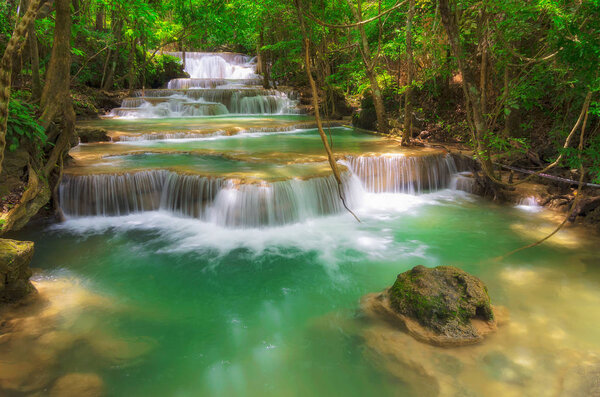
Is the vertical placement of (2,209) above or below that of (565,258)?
above

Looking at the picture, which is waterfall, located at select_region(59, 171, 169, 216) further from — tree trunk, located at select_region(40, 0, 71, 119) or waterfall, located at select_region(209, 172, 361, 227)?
waterfall, located at select_region(209, 172, 361, 227)

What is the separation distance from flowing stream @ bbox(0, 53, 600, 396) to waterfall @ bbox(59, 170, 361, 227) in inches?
1.1

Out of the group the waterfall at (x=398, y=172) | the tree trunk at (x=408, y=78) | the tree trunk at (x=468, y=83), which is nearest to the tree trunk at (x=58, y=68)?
the waterfall at (x=398, y=172)

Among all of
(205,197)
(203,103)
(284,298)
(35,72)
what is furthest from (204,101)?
(284,298)

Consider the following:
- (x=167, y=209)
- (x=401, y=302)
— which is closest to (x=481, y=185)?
(x=401, y=302)

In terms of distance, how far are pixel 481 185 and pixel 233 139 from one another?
692 centimetres

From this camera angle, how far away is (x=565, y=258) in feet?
18.0

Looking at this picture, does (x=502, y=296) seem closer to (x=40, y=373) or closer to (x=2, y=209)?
(x=40, y=373)

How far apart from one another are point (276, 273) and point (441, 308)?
7.81 feet

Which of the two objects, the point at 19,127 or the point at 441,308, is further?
the point at 19,127

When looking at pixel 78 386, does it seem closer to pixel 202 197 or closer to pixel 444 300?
pixel 444 300

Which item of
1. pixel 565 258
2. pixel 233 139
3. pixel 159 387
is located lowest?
pixel 159 387

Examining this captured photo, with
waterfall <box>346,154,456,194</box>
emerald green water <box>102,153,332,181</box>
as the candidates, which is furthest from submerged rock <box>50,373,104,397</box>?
waterfall <box>346,154,456,194</box>

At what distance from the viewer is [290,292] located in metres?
4.83
